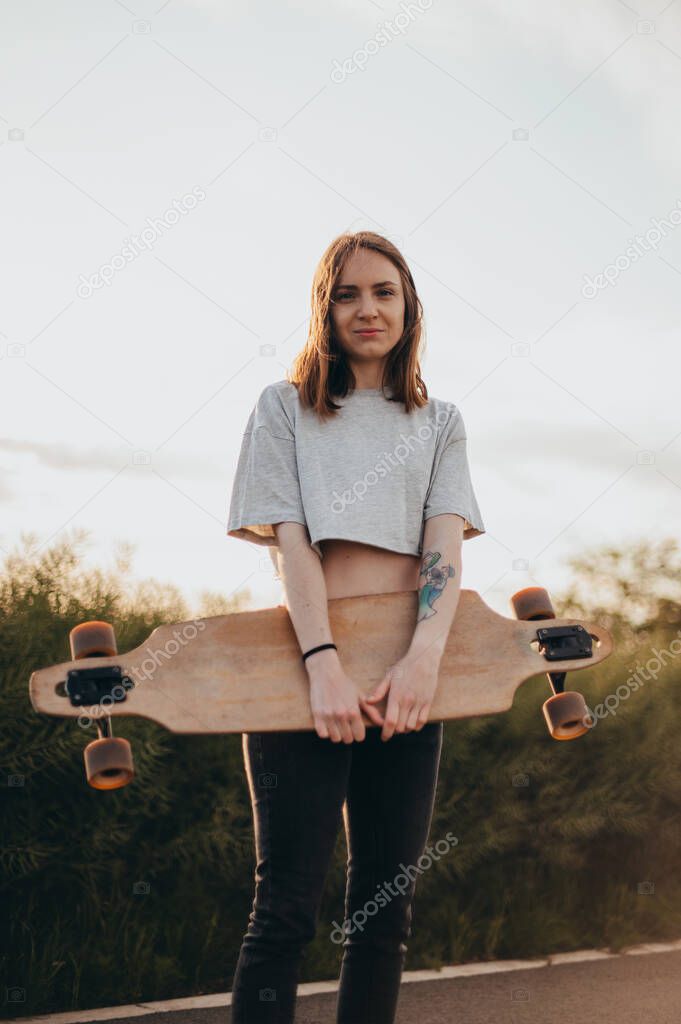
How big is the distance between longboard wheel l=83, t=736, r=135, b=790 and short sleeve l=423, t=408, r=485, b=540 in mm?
902

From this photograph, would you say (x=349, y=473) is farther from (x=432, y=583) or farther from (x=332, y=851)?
(x=332, y=851)

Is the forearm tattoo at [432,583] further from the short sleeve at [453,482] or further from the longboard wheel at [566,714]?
the longboard wheel at [566,714]

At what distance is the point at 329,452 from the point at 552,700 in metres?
0.88

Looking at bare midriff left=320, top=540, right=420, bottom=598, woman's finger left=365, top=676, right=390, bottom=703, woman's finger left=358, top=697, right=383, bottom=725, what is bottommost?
woman's finger left=358, top=697, right=383, bottom=725

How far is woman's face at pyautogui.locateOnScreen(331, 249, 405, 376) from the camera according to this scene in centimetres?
256

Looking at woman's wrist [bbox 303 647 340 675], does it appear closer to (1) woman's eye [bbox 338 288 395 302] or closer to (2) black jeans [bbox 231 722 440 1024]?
(2) black jeans [bbox 231 722 440 1024]

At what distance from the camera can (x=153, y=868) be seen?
381 centimetres

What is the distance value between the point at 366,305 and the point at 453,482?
485 mm

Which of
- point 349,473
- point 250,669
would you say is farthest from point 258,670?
point 349,473

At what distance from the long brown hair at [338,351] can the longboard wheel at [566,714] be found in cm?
84

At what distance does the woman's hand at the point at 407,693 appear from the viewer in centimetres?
226

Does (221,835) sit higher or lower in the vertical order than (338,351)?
lower

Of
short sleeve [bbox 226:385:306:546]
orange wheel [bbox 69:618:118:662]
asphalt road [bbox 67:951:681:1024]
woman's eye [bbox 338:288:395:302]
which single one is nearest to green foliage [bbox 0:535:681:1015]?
asphalt road [bbox 67:951:681:1024]

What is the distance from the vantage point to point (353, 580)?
246cm
